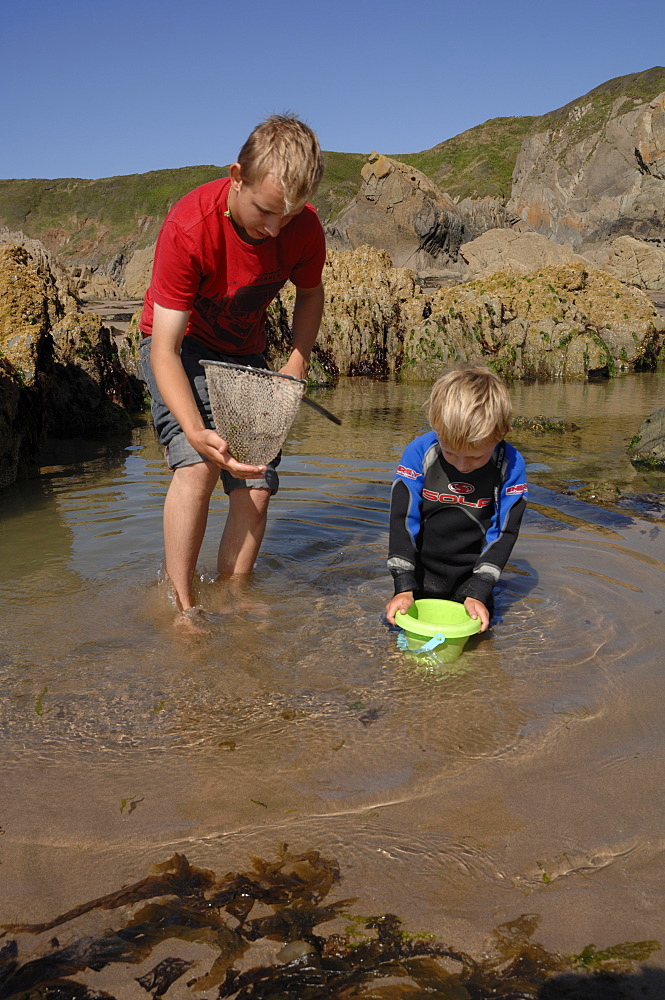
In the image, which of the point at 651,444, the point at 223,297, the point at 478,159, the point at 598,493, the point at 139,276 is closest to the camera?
the point at 223,297

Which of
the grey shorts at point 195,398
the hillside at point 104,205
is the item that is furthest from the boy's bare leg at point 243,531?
the hillside at point 104,205

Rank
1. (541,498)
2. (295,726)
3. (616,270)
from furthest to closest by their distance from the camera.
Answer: (616,270) < (541,498) < (295,726)

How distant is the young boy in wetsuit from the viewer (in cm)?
343

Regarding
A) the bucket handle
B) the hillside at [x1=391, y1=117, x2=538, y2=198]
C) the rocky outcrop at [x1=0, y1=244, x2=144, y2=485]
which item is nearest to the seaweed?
the bucket handle

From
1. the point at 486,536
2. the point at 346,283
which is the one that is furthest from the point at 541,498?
the point at 346,283

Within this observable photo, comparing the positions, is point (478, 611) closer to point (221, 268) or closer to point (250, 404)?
point (250, 404)

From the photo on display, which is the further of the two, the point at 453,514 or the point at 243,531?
the point at 243,531

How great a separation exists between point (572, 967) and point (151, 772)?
1363 millimetres

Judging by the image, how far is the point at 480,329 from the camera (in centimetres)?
1323

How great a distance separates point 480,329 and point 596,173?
160ft

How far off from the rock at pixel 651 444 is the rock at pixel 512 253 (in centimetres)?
1559

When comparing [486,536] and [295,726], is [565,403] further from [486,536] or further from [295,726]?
[295,726]

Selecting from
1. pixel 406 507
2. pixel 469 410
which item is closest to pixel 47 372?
pixel 406 507

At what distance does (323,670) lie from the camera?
10.6ft
